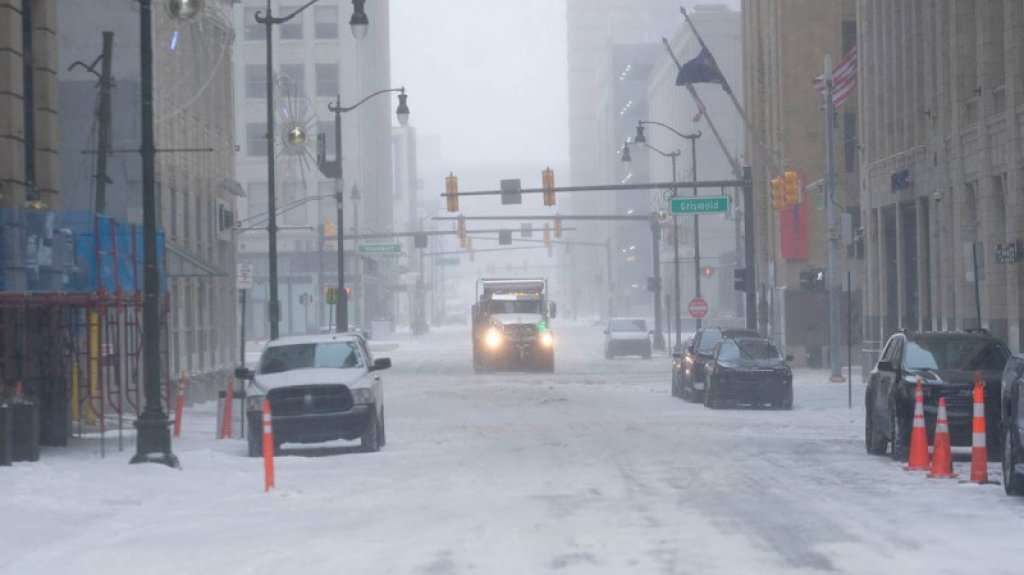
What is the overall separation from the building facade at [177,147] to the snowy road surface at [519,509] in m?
8.94

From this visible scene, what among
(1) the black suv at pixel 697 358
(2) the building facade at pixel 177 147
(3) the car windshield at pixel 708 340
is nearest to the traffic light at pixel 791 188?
(1) the black suv at pixel 697 358

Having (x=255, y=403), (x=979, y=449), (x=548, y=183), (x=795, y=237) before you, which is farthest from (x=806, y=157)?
(x=979, y=449)

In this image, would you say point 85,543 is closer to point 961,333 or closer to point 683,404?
point 961,333

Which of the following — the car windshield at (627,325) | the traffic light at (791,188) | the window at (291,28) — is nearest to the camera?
the traffic light at (791,188)

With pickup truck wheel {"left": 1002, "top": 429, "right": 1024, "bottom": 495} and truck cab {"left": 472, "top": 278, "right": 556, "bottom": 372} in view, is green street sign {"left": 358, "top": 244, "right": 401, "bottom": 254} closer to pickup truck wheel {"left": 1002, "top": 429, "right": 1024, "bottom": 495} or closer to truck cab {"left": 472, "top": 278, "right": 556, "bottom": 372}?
truck cab {"left": 472, "top": 278, "right": 556, "bottom": 372}

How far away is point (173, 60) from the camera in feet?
Result: 136

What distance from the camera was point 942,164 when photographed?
138ft

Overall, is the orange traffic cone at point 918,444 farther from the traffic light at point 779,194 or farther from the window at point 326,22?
the window at point 326,22

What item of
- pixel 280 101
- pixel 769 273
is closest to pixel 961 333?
pixel 769 273

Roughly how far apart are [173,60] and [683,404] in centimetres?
1523

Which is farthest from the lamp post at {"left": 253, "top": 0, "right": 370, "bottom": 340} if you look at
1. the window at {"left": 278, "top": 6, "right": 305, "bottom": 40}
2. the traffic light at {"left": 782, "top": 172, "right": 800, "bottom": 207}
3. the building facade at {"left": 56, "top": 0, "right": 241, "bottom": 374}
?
the window at {"left": 278, "top": 6, "right": 305, "bottom": 40}

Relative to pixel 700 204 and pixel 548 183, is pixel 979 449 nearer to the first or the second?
pixel 700 204

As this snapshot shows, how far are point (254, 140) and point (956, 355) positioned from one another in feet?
299

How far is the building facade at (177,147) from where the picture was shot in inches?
1405
